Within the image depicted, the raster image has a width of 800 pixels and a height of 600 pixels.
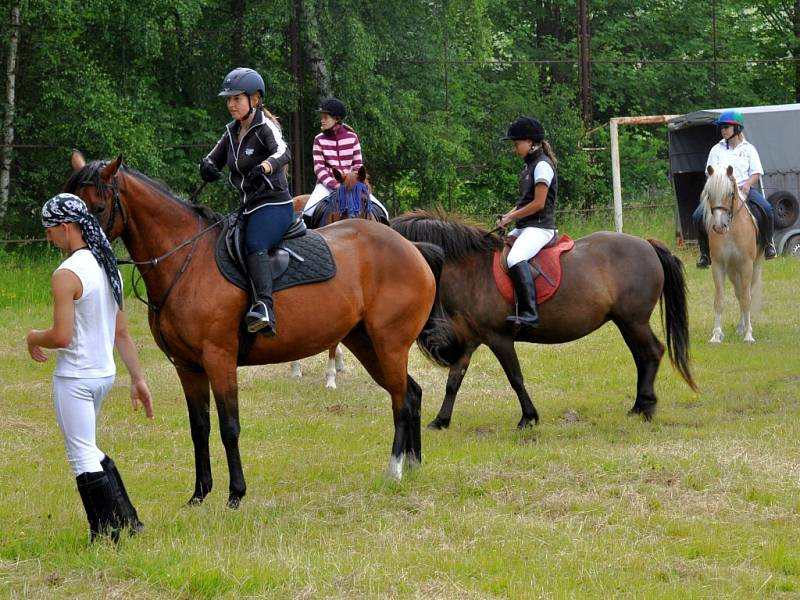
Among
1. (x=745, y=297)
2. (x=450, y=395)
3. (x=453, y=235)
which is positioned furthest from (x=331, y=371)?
(x=745, y=297)

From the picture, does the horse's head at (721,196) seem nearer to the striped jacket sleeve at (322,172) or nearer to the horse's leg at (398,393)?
the striped jacket sleeve at (322,172)

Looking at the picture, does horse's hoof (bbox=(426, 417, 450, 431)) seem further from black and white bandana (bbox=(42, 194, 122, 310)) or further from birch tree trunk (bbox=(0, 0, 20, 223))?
birch tree trunk (bbox=(0, 0, 20, 223))

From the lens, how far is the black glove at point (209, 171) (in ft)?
25.2

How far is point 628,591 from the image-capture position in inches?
216

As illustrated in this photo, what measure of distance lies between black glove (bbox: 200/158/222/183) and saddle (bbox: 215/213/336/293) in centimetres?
28

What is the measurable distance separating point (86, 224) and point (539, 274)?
16.5 feet

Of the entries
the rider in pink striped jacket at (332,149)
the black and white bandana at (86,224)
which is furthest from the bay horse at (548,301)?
the black and white bandana at (86,224)

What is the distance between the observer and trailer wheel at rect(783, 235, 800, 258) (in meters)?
22.9

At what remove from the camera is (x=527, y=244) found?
1011 centimetres

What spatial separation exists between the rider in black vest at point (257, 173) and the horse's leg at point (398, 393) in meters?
1.00

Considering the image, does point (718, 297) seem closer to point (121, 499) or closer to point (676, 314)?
point (676, 314)

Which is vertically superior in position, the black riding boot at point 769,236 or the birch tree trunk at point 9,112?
the birch tree trunk at point 9,112

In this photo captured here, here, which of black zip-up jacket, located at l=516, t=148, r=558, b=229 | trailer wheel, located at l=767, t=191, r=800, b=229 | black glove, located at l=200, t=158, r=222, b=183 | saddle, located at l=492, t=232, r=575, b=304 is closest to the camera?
black glove, located at l=200, t=158, r=222, b=183

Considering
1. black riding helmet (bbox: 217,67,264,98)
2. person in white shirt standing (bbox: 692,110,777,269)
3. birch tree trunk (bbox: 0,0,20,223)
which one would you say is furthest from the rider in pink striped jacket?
birch tree trunk (bbox: 0,0,20,223)
